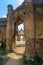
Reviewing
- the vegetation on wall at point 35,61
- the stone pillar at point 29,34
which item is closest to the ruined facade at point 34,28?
the stone pillar at point 29,34

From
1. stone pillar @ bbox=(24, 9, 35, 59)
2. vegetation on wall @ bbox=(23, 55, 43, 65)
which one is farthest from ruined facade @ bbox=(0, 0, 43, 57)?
vegetation on wall @ bbox=(23, 55, 43, 65)

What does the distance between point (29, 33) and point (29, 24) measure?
0.73 metres

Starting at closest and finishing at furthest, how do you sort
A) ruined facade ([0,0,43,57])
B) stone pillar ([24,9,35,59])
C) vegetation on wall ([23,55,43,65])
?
vegetation on wall ([23,55,43,65]) → ruined facade ([0,0,43,57]) → stone pillar ([24,9,35,59])

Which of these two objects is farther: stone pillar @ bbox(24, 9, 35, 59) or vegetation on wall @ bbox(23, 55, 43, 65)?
stone pillar @ bbox(24, 9, 35, 59)

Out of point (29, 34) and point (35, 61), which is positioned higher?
point (29, 34)

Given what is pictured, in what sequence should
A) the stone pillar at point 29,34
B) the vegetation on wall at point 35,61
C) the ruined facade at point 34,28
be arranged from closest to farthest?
1. the vegetation on wall at point 35,61
2. the ruined facade at point 34,28
3. the stone pillar at point 29,34

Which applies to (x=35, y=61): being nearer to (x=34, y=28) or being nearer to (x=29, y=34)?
(x=29, y=34)

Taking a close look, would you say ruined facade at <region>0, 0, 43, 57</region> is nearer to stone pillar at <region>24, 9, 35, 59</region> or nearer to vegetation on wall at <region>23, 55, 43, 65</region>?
stone pillar at <region>24, 9, 35, 59</region>

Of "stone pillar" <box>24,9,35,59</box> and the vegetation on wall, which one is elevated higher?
"stone pillar" <box>24,9,35,59</box>

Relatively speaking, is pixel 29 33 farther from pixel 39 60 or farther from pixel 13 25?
pixel 13 25

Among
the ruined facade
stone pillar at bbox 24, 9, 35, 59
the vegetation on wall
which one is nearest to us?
the vegetation on wall

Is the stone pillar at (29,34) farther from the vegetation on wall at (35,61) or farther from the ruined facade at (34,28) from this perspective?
the vegetation on wall at (35,61)

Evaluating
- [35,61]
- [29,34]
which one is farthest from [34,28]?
[35,61]

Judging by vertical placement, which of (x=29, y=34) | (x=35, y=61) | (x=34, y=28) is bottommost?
(x=35, y=61)
